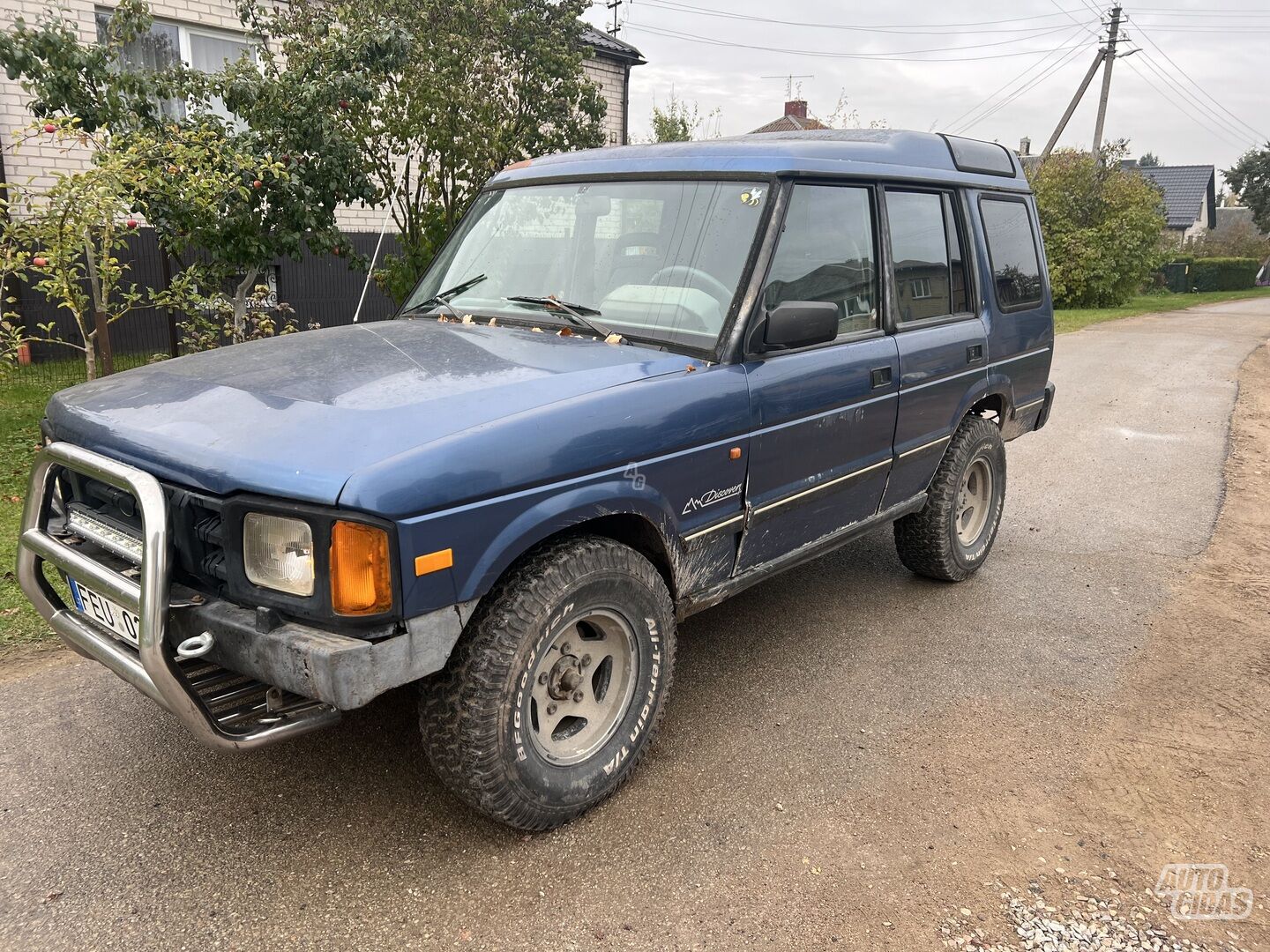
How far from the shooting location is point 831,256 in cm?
374

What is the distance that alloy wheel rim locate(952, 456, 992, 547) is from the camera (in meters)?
5.20

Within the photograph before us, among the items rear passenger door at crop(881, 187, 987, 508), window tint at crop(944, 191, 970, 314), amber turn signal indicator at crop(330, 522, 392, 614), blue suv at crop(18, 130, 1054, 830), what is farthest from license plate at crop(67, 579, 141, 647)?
window tint at crop(944, 191, 970, 314)

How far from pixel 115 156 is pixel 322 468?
5.01 metres

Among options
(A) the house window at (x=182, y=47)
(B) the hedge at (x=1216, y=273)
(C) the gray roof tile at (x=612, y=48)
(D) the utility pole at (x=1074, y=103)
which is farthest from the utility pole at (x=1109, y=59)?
(A) the house window at (x=182, y=47)

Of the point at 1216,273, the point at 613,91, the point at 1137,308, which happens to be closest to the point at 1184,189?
the point at 1216,273

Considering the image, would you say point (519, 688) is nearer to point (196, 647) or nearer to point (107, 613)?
point (196, 647)

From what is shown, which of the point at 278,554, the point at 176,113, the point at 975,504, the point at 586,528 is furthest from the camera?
the point at 176,113

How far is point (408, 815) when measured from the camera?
9.69ft

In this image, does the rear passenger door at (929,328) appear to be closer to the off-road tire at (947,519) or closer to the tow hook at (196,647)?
the off-road tire at (947,519)

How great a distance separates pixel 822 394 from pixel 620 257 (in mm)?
936

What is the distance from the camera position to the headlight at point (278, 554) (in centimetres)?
236

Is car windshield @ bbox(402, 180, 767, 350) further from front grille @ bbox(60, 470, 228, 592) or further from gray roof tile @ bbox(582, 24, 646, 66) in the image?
gray roof tile @ bbox(582, 24, 646, 66)

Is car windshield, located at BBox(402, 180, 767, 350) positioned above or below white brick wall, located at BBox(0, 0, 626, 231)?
below

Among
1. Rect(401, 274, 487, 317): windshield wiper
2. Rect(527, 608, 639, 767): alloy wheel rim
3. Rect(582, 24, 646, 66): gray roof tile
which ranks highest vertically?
Rect(582, 24, 646, 66): gray roof tile
